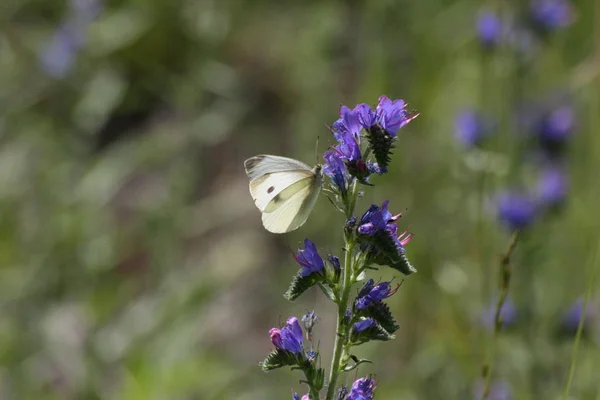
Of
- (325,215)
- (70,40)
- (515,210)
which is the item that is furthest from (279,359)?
(70,40)

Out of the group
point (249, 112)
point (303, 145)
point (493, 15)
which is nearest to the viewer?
point (493, 15)

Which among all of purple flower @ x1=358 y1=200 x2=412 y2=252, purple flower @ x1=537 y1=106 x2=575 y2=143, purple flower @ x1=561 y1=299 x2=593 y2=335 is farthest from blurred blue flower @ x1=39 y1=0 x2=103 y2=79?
purple flower @ x1=358 y1=200 x2=412 y2=252

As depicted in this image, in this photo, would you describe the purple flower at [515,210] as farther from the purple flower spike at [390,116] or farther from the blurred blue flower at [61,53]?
the blurred blue flower at [61,53]

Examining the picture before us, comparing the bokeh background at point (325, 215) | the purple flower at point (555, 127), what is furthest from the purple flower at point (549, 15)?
the purple flower at point (555, 127)

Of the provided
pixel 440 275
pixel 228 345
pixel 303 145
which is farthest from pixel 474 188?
pixel 228 345

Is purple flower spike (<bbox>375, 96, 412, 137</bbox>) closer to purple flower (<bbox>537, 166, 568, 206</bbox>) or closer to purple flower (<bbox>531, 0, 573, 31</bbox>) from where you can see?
purple flower (<bbox>537, 166, 568, 206</bbox>)

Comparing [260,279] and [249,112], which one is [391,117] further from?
[249,112]
